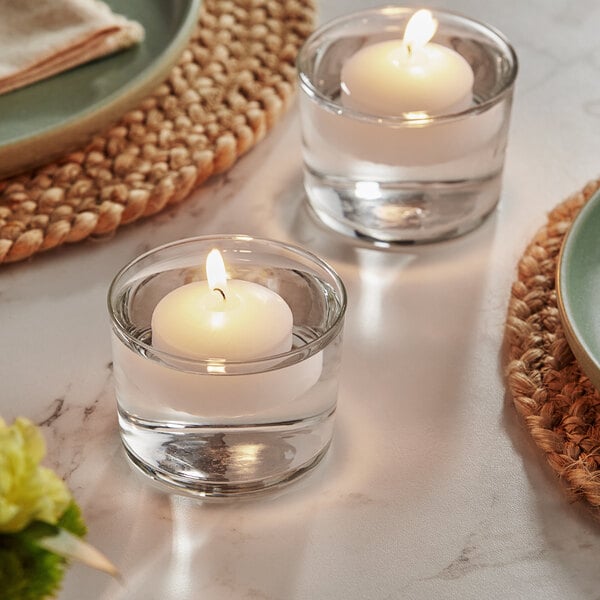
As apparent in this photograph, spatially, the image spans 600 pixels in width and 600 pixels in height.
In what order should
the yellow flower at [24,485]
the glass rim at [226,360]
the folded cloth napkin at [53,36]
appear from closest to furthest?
the yellow flower at [24,485] < the glass rim at [226,360] < the folded cloth napkin at [53,36]

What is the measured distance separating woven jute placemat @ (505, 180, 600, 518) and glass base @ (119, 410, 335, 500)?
5.0 inches

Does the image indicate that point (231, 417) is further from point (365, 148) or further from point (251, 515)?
point (365, 148)

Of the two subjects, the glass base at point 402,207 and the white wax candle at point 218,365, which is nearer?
the white wax candle at point 218,365

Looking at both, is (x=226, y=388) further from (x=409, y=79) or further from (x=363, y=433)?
(x=409, y=79)

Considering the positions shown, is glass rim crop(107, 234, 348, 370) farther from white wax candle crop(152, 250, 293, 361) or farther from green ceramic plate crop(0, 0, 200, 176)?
green ceramic plate crop(0, 0, 200, 176)

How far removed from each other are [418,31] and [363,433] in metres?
0.32

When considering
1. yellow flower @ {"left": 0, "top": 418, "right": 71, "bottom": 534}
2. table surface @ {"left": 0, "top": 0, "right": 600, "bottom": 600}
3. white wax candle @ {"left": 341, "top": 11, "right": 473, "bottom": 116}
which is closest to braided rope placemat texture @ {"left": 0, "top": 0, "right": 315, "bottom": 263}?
table surface @ {"left": 0, "top": 0, "right": 600, "bottom": 600}

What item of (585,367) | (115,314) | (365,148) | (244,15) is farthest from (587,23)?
(115,314)

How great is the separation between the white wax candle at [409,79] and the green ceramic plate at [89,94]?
0.56 feet

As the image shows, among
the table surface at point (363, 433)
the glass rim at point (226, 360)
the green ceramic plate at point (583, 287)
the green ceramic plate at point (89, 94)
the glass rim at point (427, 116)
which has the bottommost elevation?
the table surface at point (363, 433)

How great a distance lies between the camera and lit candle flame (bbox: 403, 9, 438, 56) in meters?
0.81

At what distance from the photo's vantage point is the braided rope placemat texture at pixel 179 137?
808 millimetres

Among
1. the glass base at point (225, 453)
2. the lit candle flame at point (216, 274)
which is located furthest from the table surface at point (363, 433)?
the lit candle flame at point (216, 274)

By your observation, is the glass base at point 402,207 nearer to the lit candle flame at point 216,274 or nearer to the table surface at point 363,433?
the table surface at point 363,433
